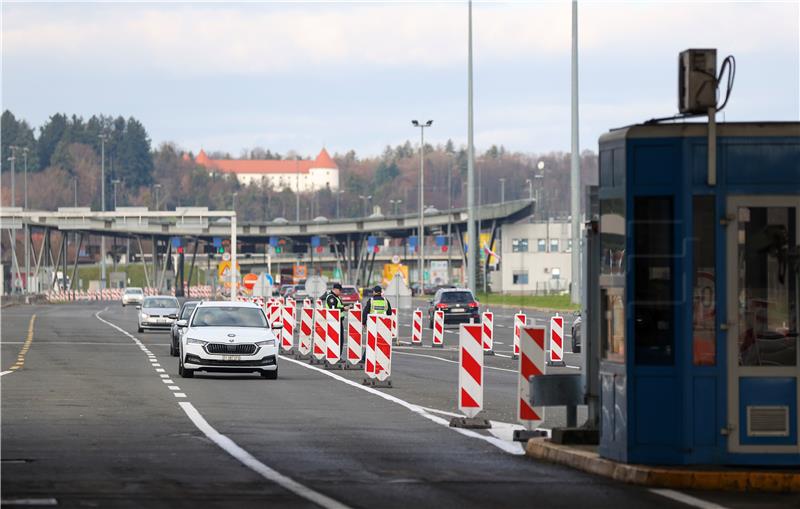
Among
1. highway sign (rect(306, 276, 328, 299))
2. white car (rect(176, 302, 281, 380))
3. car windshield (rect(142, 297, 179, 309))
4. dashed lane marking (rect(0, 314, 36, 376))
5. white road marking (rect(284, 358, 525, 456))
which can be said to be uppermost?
highway sign (rect(306, 276, 328, 299))

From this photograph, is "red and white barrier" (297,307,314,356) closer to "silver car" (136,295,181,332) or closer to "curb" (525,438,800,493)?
"silver car" (136,295,181,332)

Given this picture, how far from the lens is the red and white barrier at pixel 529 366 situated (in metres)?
16.8

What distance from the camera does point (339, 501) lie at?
11383mm

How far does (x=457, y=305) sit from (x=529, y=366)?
141 feet

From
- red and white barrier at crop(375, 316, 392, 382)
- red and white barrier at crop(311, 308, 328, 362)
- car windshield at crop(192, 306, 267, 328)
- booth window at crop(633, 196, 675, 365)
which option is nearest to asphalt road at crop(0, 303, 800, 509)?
red and white barrier at crop(375, 316, 392, 382)

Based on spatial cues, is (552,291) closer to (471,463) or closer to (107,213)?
(107,213)

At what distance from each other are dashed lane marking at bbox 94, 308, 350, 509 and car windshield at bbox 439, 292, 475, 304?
39089 millimetres

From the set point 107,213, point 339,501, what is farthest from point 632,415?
point 107,213

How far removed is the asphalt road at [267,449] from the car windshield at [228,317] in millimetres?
1236

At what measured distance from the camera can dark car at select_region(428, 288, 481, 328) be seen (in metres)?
59.7

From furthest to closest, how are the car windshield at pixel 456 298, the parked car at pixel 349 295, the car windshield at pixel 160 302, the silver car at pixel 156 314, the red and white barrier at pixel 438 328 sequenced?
the parked car at pixel 349 295 < the car windshield at pixel 456 298 < the car windshield at pixel 160 302 < the silver car at pixel 156 314 < the red and white barrier at pixel 438 328

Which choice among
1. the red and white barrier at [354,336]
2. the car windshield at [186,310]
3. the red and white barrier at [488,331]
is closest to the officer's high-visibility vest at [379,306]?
the red and white barrier at [354,336]

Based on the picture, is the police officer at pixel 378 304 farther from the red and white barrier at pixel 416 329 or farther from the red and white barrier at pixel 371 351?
the red and white barrier at pixel 416 329

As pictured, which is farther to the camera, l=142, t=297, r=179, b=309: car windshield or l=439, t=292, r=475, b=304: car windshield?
l=439, t=292, r=475, b=304: car windshield
